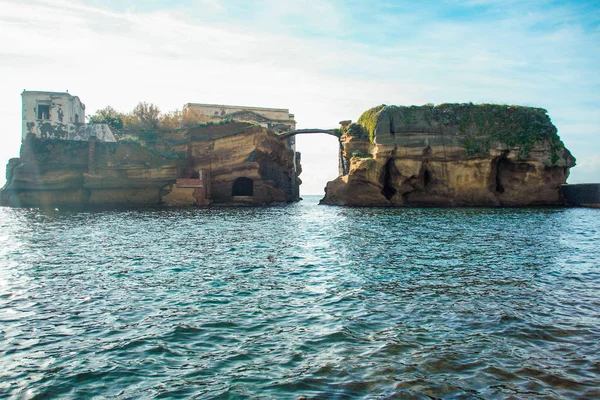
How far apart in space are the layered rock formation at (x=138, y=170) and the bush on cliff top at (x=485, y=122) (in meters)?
16.0

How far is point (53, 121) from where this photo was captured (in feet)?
181

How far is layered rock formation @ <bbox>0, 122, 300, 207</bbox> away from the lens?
5175cm

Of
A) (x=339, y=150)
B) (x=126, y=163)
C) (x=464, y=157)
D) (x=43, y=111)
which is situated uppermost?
(x=43, y=111)

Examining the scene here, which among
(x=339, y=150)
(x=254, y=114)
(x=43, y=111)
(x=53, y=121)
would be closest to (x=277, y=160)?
(x=339, y=150)

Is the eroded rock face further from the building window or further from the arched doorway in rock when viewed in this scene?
the building window

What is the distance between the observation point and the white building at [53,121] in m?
55.0

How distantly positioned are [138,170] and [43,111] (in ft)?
48.9

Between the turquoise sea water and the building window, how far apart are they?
44.5 meters

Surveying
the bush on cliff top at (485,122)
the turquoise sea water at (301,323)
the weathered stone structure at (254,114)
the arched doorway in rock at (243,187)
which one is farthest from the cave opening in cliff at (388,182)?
the turquoise sea water at (301,323)

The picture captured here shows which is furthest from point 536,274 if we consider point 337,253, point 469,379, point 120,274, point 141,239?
point 141,239

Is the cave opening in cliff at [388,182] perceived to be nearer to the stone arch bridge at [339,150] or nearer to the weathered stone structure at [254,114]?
the stone arch bridge at [339,150]

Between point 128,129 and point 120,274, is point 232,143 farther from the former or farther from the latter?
point 120,274

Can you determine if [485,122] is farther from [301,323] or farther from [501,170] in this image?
[301,323]

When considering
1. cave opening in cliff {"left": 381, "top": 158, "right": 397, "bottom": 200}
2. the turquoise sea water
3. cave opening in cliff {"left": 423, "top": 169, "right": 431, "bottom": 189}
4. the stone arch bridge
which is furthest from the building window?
cave opening in cliff {"left": 423, "top": 169, "right": 431, "bottom": 189}
